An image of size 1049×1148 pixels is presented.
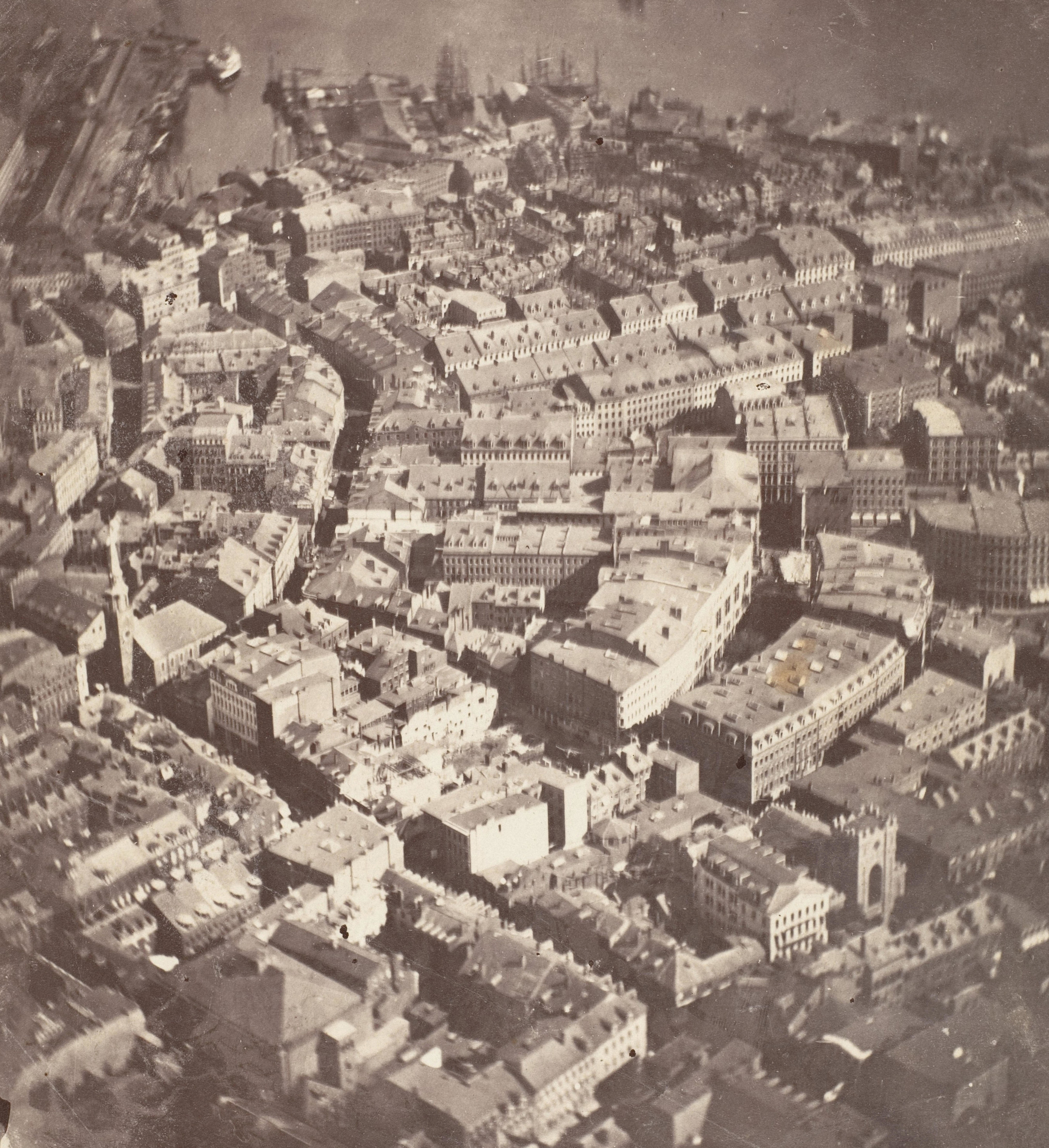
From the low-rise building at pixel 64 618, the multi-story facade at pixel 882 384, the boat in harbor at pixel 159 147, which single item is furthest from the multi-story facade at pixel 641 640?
the boat in harbor at pixel 159 147

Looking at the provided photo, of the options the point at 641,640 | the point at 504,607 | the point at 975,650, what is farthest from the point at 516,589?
the point at 975,650

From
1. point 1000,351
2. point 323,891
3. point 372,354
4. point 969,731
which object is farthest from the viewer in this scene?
point 372,354

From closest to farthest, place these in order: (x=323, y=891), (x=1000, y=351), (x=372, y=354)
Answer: (x=323, y=891) < (x=1000, y=351) < (x=372, y=354)

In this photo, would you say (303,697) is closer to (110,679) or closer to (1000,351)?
(110,679)

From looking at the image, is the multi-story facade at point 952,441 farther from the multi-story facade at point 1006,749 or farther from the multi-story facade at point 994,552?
the multi-story facade at point 1006,749

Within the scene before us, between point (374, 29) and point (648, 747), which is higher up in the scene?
point (374, 29)

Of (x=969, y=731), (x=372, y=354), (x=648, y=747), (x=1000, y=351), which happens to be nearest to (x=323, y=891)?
(x=648, y=747)

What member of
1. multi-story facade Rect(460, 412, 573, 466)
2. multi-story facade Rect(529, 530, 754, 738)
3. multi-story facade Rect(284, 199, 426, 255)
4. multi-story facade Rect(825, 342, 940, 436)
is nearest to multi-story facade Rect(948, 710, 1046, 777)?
multi-story facade Rect(529, 530, 754, 738)
